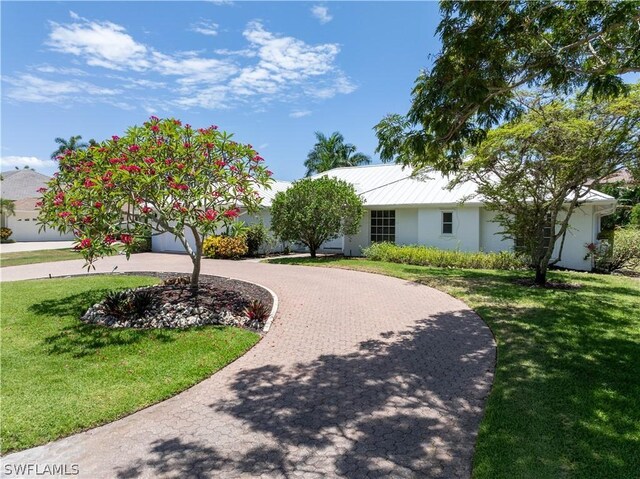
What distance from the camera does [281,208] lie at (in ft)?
61.2

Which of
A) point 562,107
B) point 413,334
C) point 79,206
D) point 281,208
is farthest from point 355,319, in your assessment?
point 281,208

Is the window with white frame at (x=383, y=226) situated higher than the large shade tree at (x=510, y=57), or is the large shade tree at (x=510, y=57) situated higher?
the large shade tree at (x=510, y=57)

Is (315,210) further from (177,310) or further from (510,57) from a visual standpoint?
(510,57)

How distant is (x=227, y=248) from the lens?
799 inches

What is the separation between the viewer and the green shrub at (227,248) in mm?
20297

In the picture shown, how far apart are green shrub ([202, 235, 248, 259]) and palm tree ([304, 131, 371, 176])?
20165 mm

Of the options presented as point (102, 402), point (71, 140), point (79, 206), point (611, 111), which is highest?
point (71, 140)

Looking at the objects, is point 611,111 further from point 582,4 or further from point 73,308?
point 73,308

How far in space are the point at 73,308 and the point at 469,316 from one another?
9.06m

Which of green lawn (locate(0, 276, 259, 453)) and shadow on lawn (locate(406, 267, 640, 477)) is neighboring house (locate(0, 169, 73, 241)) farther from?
shadow on lawn (locate(406, 267, 640, 477))

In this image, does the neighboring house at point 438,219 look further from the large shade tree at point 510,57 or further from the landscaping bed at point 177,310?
the landscaping bed at point 177,310

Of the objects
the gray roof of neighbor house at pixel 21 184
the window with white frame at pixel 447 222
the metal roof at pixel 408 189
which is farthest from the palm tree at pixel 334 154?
the gray roof of neighbor house at pixel 21 184

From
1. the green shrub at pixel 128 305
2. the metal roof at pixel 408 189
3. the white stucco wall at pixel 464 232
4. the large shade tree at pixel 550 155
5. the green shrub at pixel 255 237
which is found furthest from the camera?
the green shrub at pixel 255 237

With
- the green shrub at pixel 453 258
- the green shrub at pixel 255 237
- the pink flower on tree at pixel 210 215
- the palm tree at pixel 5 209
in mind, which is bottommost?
the green shrub at pixel 453 258
